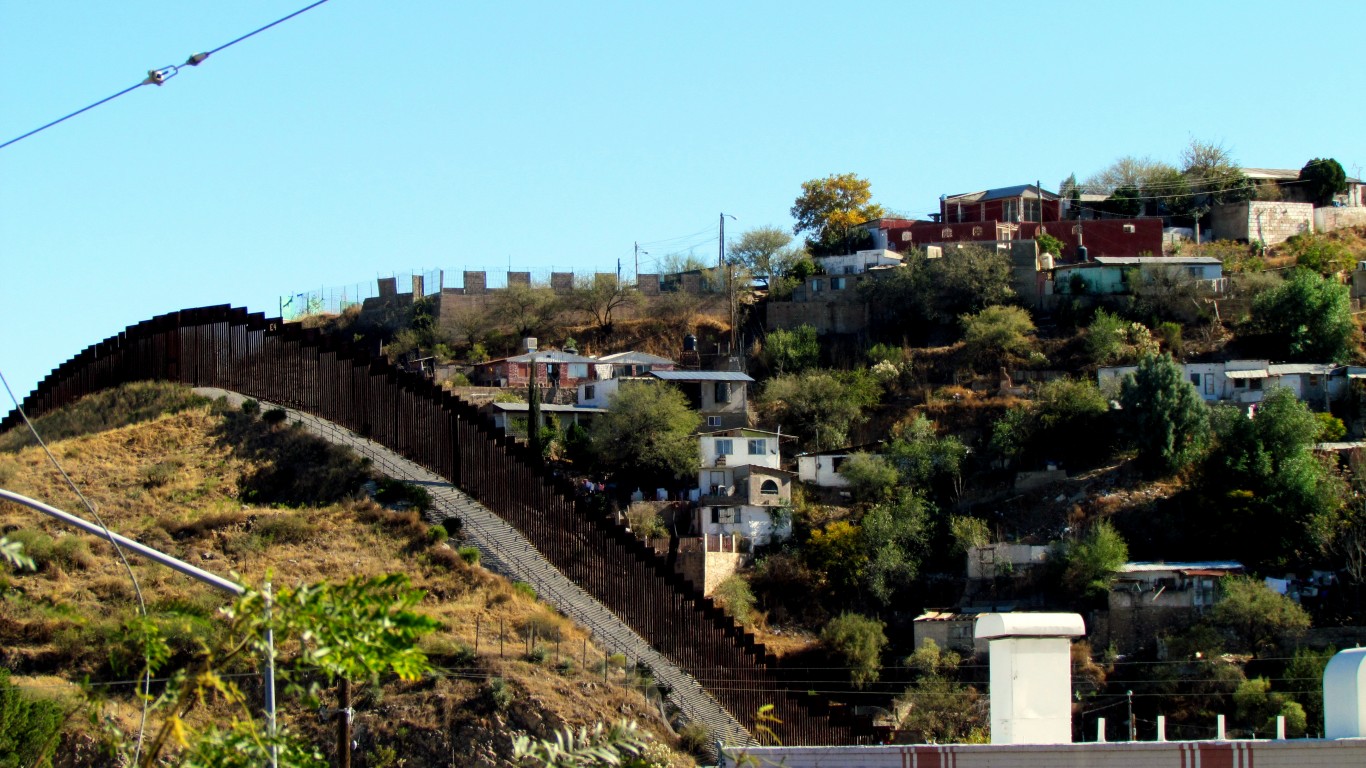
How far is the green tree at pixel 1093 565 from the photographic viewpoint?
5175 centimetres

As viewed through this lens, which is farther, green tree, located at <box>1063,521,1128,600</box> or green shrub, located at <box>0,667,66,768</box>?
green tree, located at <box>1063,521,1128,600</box>

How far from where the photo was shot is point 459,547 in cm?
4116

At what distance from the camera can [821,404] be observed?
214ft

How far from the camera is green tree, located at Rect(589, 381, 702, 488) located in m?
60.6

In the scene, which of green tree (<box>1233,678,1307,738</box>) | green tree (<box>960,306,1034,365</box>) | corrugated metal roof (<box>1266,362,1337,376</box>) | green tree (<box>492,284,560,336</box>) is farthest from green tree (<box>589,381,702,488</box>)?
green tree (<box>1233,678,1307,738</box>)

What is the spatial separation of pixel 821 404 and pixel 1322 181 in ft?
95.5

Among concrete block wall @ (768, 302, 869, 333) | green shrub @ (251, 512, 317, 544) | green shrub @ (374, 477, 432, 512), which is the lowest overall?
green shrub @ (251, 512, 317, 544)

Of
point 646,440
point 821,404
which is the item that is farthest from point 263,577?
point 821,404

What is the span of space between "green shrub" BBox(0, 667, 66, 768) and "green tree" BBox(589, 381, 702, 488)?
28556 mm

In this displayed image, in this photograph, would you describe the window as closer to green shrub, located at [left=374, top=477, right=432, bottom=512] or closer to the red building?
the red building

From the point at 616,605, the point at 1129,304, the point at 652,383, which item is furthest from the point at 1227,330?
the point at 616,605

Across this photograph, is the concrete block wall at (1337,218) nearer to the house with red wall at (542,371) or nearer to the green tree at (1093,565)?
the house with red wall at (542,371)

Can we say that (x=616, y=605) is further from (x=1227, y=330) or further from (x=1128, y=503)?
(x=1227, y=330)

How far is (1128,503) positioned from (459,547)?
894 inches
